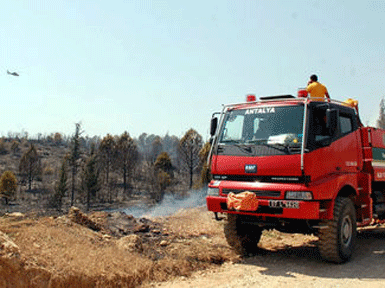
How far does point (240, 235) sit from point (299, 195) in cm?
199

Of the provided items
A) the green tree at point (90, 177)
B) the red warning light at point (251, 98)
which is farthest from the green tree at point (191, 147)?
the red warning light at point (251, 98)

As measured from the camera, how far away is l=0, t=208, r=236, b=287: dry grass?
5352 millimetres

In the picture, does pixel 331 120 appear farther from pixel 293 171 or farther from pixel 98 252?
pixel 98 252

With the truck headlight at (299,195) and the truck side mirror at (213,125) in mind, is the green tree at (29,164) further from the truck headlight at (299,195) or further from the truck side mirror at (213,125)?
the truck headlight at (299,195)

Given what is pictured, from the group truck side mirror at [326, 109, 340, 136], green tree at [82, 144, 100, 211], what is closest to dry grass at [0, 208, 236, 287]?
truck side mirror at [326, 109, 340, 136]

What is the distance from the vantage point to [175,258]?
23.4 ft

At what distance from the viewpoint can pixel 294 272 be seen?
648 cm

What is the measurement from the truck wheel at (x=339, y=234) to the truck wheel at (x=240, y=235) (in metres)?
1.65

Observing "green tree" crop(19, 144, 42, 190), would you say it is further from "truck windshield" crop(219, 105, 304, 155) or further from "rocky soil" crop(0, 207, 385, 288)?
"truck windshield" crop(219, 105, 304, 155)

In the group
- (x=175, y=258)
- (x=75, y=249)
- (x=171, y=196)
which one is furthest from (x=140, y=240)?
(x=171, y=196)

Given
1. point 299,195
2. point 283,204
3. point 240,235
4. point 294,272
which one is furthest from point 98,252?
point 299,195

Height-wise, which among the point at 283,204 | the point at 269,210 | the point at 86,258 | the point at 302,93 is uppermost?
the point at 302,93

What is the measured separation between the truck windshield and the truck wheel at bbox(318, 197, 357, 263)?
150 cm

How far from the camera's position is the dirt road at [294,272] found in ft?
19.4
